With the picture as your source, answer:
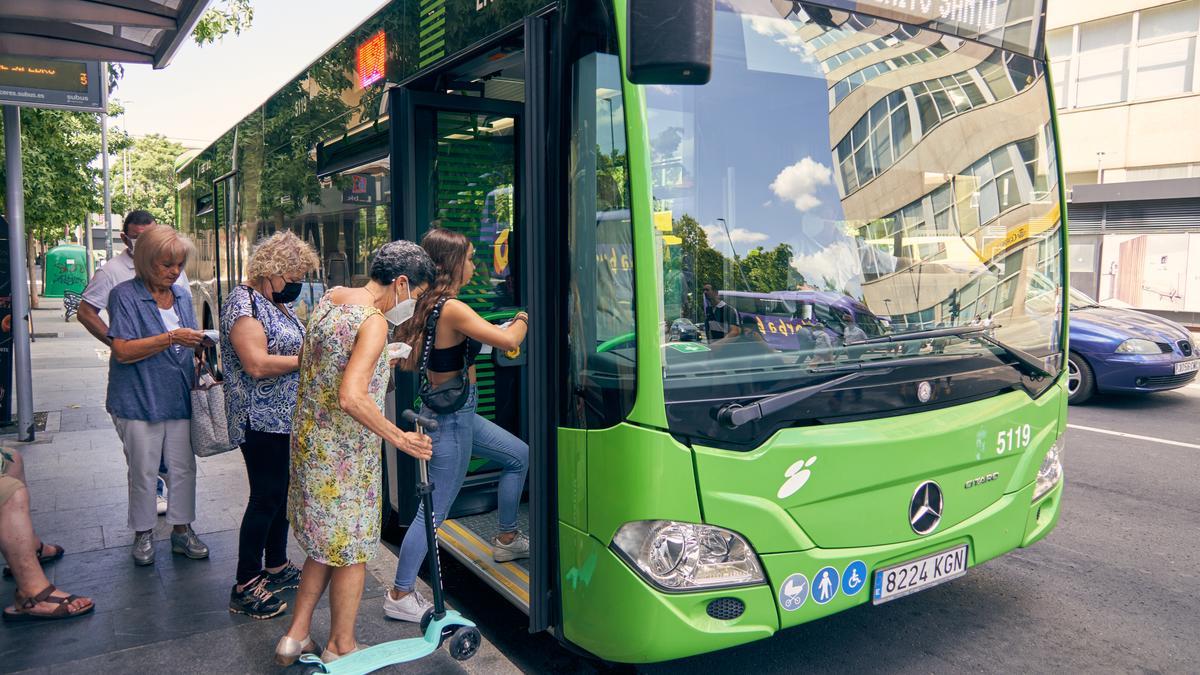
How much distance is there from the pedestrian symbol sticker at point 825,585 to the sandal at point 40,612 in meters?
3.17

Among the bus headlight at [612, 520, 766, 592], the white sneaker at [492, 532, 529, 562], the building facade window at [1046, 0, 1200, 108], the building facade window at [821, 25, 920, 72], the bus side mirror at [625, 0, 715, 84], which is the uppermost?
the building facade window at [1046, 0, 1200, 108]

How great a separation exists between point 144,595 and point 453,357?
1.95 meters

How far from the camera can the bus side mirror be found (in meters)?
2.50

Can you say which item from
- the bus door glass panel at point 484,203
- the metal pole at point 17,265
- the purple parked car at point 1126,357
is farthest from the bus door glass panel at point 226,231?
the purple parked car at point 1126,357

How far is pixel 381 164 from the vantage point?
15.0 ft

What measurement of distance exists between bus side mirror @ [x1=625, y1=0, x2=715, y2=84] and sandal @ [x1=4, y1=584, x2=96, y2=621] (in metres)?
3.40

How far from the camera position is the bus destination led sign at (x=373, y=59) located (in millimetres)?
4652

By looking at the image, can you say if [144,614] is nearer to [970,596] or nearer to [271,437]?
[271,437]

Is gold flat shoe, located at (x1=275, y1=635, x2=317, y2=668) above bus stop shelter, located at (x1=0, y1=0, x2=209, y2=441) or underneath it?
underneath

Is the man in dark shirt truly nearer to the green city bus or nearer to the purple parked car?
the green city bus

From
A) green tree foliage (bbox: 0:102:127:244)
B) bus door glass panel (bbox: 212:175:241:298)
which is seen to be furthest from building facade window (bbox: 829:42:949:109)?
green tree foliage (bbox: 0:102:127:244)

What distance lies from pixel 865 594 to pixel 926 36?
211 cm

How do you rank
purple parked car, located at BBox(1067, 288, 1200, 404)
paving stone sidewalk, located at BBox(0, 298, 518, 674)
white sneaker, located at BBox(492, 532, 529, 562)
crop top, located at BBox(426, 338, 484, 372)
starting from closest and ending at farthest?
paving stone sidewalk, located at BBox(0, 298, 518, 674) < crop top, located at BBox(426, 338, 484, 372) < white sneaker, located at BBox(492, 532, 529, 562) < purple parked car, located at BBox(1067, 288, 1200, 404)

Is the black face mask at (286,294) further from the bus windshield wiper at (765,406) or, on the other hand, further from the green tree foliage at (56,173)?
the green tree foliage at (56,173)
